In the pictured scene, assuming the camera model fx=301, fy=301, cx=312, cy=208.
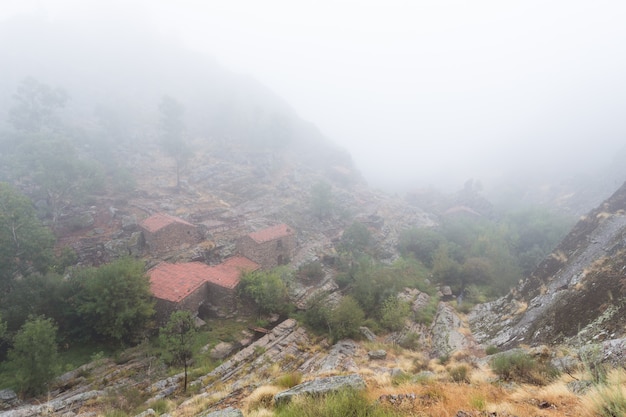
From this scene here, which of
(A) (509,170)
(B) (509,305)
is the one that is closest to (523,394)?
(B) (509,305)

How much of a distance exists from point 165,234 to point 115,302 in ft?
37.8

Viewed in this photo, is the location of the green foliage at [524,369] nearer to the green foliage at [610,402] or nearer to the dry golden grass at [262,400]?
the green foliage at [610,402]

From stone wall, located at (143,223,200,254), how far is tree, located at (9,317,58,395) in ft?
47.9

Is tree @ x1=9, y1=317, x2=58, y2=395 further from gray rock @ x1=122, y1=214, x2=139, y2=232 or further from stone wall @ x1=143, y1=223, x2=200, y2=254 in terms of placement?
gray rock @ x1=122, y1=214, x2=139, y2=232

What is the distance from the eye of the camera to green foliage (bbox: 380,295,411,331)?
24109 millimetres

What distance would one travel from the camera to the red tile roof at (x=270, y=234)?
107ft

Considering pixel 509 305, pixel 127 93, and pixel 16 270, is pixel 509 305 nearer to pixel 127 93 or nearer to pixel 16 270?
pixel 16 270

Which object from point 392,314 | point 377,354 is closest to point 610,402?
point 377,354

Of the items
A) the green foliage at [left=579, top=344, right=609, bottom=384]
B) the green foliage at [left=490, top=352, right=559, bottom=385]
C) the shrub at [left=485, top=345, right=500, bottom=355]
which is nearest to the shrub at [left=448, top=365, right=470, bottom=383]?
the green foliage at [left=490, top=352, right=559, bottom=385]

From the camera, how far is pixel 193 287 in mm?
24125

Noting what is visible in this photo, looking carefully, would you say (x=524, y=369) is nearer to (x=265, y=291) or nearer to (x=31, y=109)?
(x=265, y=291)

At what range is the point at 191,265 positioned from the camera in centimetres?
2820

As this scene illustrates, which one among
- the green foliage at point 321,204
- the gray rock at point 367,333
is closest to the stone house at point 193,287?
the gray rock at point 367,333

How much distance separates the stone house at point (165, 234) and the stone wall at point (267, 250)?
5608mm
